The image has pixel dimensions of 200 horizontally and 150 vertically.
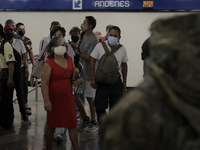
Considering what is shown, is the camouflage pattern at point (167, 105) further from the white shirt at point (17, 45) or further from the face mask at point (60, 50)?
the white shirt at point (17, 45)

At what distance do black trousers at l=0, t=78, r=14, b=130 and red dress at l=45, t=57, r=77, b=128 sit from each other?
2.35 meters

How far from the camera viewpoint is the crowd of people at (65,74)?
4.59 metres

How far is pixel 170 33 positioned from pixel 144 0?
11379mm

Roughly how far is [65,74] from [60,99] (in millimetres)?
321

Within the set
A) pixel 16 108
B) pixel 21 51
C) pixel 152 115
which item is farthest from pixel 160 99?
pixel 16 108

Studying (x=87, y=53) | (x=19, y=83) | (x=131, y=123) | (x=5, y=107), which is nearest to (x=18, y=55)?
(x=19, y=83)

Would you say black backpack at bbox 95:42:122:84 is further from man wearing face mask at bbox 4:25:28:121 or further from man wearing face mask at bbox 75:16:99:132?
man wearing face mask at bbox 4:25:28:121

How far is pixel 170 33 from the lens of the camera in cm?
89

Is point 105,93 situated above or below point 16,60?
below

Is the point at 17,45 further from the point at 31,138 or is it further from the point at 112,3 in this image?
the point at 112,3

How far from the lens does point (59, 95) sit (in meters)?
4.63

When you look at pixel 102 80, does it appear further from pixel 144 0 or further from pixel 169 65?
pixel 144 0

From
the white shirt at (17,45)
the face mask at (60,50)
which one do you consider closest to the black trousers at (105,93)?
the face mask at (60,50)

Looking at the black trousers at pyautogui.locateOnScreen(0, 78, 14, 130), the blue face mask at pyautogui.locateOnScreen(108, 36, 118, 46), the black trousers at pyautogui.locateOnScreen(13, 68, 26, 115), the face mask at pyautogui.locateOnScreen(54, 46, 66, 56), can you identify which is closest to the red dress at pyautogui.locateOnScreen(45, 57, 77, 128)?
the face mask at pyautogui.locateOnScreen(54, 46, 66, 56)
